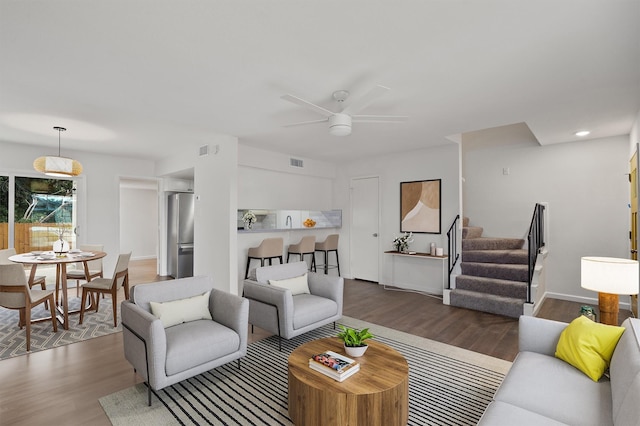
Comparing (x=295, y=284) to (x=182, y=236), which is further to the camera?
(x=182, y=236)

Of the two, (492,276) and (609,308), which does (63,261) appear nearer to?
(609,308)

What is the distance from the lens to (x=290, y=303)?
3.20m

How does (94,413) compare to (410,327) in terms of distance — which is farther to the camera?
(410,327)

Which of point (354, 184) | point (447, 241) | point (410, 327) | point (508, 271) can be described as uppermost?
point (354, 184)

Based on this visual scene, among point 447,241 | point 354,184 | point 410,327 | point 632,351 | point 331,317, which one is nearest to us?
point 632,351

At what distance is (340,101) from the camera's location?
331 centimetres

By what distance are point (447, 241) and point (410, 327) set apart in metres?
2.22

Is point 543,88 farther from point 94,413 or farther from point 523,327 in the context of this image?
point 94,413

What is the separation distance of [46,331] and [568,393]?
5127 millimetres

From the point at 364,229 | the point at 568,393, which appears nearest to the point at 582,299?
the point at 364,229

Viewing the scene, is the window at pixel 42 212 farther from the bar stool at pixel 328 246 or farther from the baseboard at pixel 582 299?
the baseboard at pixel 582 299

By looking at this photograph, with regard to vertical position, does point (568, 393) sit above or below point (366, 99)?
below

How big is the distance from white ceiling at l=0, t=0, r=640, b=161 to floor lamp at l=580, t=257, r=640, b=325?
1626 millimetres

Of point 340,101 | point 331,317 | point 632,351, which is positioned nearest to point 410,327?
point 331,317
